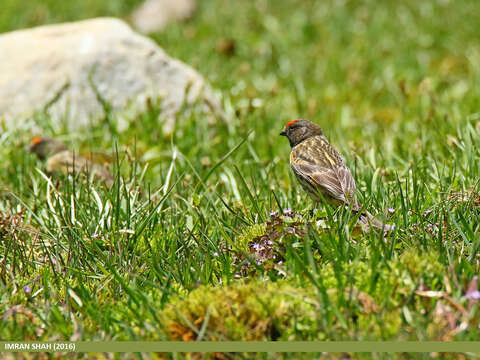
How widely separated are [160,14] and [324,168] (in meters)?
9.47

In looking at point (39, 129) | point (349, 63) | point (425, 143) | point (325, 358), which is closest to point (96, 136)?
point (39, 129)

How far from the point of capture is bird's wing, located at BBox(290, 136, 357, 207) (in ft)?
13.7

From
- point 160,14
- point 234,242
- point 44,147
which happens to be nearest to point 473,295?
point 234,242

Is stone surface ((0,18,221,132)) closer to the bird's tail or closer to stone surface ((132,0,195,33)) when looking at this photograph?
the bird's tail

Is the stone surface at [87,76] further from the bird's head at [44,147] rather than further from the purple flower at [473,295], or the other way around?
the purple flower at [473,295]

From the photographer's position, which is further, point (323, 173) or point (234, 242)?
point (323, 173)

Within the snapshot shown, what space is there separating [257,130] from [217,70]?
311 centimetres

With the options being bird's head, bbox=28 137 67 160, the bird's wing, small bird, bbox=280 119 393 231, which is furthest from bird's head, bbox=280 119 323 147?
bird's head, bbox=28 137 67 160

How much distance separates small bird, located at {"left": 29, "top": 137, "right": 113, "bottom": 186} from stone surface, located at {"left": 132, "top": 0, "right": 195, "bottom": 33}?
22.9ft

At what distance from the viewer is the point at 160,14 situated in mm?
12914

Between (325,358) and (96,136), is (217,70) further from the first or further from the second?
(325,358)

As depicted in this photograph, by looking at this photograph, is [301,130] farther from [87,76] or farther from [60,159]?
[87,76]

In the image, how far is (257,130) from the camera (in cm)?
695

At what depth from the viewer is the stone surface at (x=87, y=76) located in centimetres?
690
